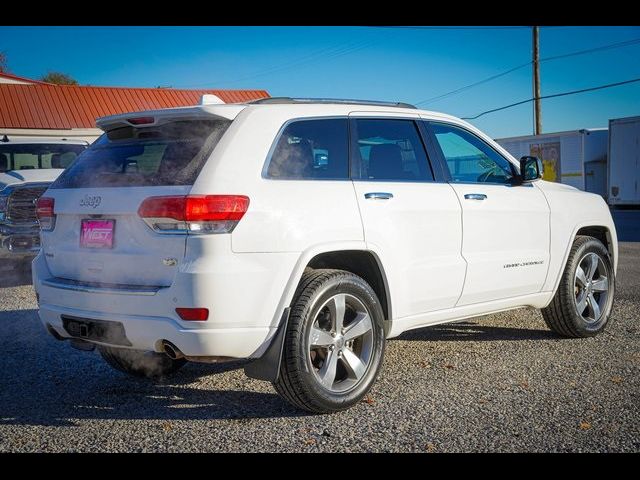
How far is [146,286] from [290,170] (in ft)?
3.57

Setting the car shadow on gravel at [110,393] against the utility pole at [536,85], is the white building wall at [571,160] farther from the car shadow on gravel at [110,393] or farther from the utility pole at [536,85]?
the car shadow on gravel at [110,393]

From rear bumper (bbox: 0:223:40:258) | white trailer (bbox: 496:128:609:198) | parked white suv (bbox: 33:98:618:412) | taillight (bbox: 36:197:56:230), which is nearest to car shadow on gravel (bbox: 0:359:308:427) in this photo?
parked white suv (bbox: 33:98:618:412)

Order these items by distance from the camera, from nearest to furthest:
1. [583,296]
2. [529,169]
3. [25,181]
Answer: [529,169] < [583,296] < [25,181]

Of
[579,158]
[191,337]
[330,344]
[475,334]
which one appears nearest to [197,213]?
[191,337]

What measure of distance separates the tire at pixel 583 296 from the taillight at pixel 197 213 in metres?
3.31

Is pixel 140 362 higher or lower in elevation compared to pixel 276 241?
lower

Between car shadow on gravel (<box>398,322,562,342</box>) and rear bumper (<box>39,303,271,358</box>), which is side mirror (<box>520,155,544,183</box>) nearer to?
car shadow on gravel (<box>398,322,562,342</box>)

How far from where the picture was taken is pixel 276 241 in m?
3.92

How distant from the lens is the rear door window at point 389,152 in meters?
4.68

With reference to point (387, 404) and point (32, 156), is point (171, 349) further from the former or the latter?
point (32, 156)

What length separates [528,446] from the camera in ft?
12.0

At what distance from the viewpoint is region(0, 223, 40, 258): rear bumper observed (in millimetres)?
9844

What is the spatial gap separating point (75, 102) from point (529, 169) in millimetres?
29130
